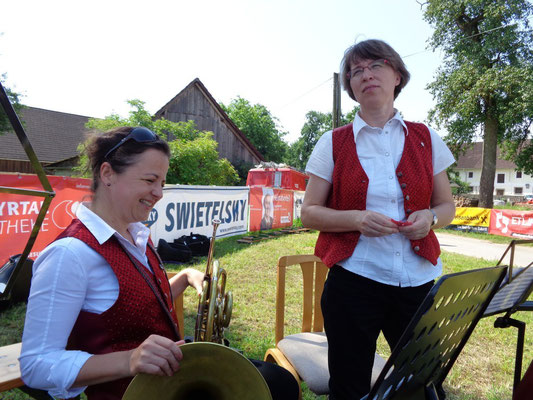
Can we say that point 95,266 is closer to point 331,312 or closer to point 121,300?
point 121,300

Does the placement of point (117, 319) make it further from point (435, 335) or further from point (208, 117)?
point (208, 117)

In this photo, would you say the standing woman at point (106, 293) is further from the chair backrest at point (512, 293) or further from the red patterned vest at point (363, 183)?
the chair backrest at point (512, 293)

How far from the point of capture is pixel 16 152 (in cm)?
119

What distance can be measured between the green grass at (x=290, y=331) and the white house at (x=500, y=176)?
6317 cm

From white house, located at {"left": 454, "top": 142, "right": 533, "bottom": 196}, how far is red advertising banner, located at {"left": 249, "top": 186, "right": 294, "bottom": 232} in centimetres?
5605

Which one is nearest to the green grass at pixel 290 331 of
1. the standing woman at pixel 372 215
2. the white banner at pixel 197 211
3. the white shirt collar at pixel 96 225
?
the white banner at pixel 197 211

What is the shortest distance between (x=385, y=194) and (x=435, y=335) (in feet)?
2.45

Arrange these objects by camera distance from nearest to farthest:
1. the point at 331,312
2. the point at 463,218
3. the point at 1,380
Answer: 1. the point at 1,380
2. the point at 331,312
3. the point at 463,218

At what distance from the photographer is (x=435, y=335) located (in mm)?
943

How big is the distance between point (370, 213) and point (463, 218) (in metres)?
16.4

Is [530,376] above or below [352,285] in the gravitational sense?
below

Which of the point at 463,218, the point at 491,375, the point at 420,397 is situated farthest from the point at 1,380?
the point at 463,218

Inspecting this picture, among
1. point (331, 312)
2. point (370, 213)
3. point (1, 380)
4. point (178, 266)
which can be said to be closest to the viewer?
point (1, 380)

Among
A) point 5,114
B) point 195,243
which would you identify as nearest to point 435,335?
point 5,114
